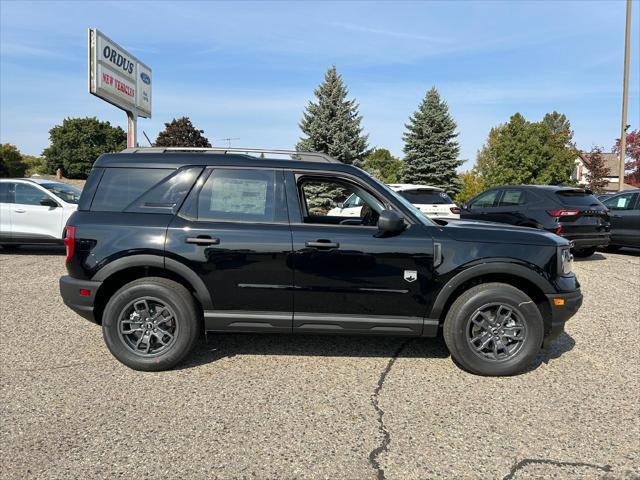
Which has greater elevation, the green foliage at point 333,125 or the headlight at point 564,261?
the green foliage at point 333,125

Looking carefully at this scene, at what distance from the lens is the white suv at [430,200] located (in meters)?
11.0

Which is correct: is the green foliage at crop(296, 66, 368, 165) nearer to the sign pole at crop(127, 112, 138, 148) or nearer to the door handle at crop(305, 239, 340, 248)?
the sign pole at crop(127, 112, 138, 148)

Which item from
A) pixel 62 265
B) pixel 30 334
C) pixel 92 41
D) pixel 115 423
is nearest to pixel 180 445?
pixel 115 423

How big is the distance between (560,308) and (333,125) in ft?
76.0

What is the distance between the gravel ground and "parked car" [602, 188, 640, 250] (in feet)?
22.9

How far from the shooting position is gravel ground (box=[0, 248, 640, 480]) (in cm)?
260

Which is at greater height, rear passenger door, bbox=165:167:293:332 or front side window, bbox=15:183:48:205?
front side window, bbox=15:183:48:205

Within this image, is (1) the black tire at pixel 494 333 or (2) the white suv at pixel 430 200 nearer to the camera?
(1) the black tire at pixel 494 333

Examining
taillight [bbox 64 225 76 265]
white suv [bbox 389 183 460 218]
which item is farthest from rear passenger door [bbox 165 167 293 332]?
white suv [bbox 389 183 460 218]

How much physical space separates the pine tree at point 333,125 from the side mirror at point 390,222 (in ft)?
72.8

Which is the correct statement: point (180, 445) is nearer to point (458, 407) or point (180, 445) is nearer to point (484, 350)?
point (458, 407)

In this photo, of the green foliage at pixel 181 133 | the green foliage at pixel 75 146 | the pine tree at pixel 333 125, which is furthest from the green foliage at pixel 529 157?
the green foliage at pixel 75 146

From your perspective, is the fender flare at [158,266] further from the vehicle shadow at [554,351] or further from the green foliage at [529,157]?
the green foliage at [529,157]

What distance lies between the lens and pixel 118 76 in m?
16.8
